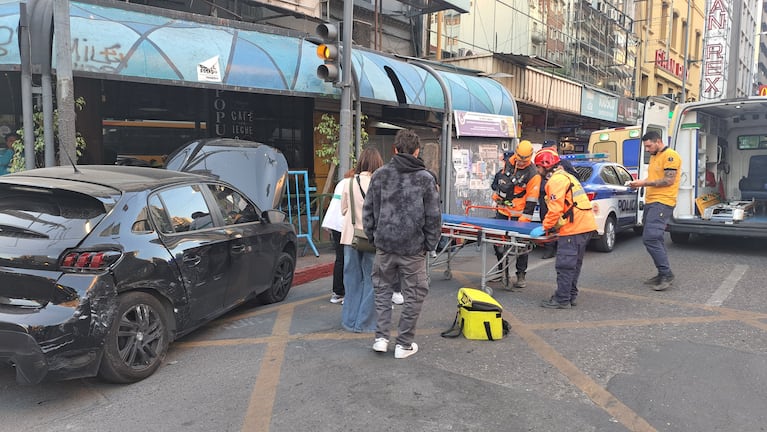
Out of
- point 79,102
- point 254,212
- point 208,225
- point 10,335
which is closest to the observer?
point 10,335

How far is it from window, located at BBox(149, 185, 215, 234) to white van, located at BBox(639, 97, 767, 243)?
7905 millimetres

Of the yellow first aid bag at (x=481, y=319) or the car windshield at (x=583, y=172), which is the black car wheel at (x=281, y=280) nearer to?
the yellow first aid bag at (x=481, y=319)

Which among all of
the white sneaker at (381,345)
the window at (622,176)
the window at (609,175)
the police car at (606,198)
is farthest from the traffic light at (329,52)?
the window at (622,176)

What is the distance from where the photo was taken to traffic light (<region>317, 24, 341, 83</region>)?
7.79 meters

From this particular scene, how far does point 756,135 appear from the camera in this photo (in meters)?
11.0

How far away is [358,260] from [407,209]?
3.39ft

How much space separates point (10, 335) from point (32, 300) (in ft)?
0.78

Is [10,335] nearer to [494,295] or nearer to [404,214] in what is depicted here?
[404,214]

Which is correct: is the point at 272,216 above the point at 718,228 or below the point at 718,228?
above

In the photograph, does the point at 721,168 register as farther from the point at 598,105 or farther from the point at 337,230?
the point at 598,105

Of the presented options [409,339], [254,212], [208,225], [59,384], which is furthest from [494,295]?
[59,384]

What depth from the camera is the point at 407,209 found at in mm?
4305

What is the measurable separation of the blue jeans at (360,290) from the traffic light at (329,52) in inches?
143

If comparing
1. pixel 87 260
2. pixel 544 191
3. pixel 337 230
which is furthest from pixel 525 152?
pixel 87 260
